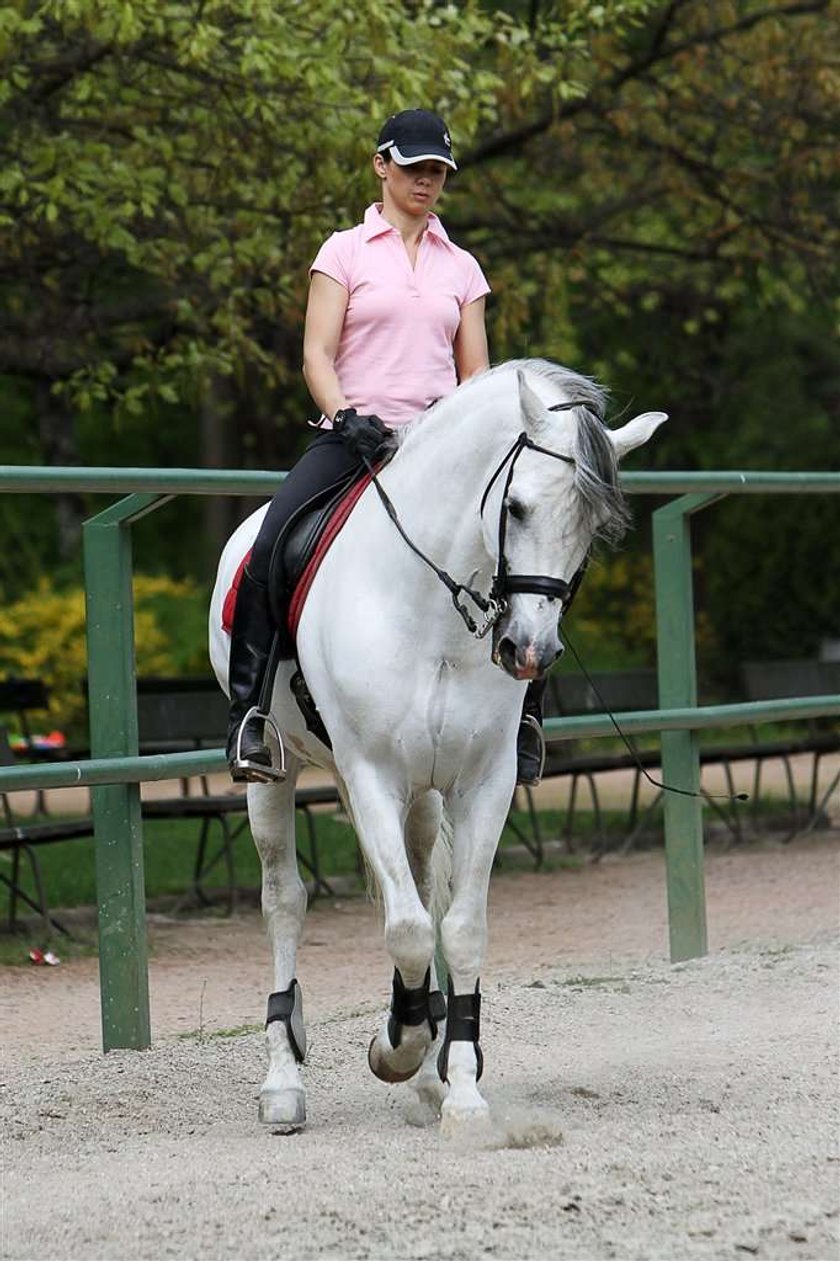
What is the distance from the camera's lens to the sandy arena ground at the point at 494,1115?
4.39 meters

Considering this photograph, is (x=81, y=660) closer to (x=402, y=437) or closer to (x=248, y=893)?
(x=248, y=893)

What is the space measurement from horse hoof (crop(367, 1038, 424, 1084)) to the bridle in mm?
1176

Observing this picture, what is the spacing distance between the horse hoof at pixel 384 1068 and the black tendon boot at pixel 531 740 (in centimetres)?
79

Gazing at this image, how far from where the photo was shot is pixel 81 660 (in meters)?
20.2

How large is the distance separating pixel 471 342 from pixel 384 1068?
1.96 metres

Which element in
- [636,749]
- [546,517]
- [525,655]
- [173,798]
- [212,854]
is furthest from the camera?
[212,854]

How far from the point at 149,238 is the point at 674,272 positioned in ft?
23.0

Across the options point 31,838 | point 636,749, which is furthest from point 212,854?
point 31,838

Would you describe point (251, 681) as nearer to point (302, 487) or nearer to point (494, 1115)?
point (302, 487)

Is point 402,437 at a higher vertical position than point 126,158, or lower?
lower

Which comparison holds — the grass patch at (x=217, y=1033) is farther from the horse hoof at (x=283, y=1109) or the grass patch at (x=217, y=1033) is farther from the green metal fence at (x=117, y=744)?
the horse hoof at (x=283, y=1109)

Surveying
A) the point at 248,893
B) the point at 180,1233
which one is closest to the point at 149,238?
the point at 248,893

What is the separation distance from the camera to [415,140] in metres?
5.66

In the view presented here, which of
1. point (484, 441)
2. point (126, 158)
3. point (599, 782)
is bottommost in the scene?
point (599, 782)
